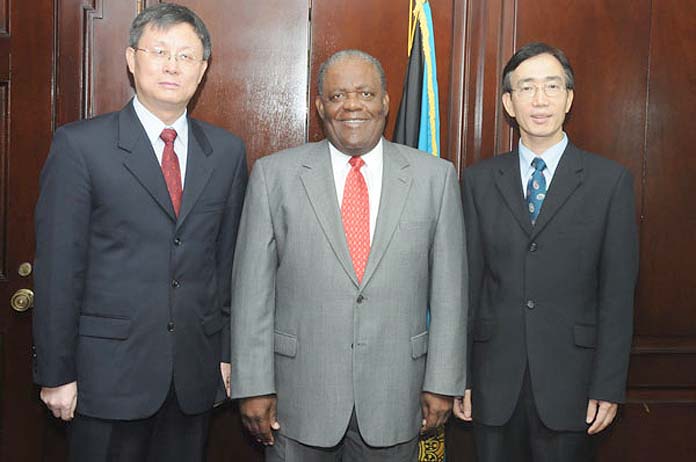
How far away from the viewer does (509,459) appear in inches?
88.4

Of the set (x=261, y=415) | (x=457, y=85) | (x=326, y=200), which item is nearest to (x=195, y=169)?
(x=326, y=200)

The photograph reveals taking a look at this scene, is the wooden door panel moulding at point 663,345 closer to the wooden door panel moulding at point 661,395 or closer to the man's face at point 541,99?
the wooden door panel moulding at point 661,395

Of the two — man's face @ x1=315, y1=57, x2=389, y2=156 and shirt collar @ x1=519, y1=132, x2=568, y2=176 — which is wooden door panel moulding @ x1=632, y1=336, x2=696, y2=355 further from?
man's face @ x1=315, y1=57, x2=389, y2=156

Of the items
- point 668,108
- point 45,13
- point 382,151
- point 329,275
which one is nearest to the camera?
point 329,275

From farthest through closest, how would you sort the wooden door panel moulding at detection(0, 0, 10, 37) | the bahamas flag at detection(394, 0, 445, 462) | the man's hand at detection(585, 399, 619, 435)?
the bahamas flag at detection(394, 0, 445, 462) < the wooden door panel moulding at detection(0, 0, 10, 37) < the man's hand at detection(585, 399, 619, 435)

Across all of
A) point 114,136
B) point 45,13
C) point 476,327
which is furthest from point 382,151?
point 45,13

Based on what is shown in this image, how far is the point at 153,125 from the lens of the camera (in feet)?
7.05

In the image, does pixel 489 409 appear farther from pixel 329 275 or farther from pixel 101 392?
pixel 101 392

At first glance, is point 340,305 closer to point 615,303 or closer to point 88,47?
point 615,303

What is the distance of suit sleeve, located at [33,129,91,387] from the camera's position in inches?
77.6

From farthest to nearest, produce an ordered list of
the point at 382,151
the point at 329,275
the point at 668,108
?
1. the point at 668,108
2. the point at 382,151
3. the point at 329,275

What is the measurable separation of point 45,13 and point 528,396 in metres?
2.12

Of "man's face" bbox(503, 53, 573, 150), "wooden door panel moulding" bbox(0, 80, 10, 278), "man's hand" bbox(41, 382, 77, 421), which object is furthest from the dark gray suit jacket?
"wooden door panel moulding" bbox(0, 80, 10, 278)

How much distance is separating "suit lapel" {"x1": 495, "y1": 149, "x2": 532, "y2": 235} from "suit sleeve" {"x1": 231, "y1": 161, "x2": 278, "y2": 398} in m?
0.75
